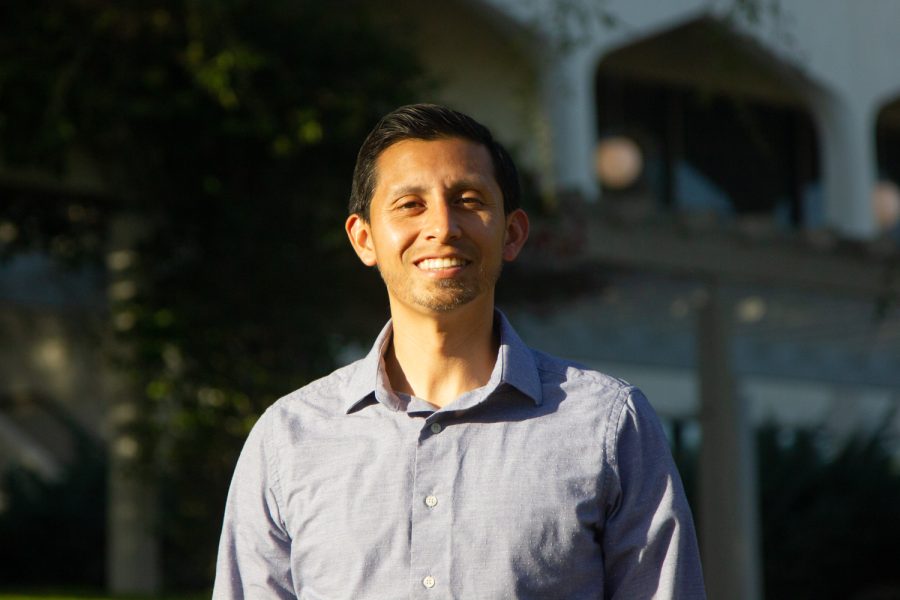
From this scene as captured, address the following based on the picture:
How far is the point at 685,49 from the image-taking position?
14.7m

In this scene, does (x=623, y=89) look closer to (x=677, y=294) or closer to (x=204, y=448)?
(x=677, y=294)

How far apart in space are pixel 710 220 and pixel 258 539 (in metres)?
8.24

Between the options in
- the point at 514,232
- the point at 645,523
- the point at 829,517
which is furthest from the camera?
the point at 829,517

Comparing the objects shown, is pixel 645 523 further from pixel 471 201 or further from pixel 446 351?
pixel 471 201

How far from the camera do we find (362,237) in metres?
2.25

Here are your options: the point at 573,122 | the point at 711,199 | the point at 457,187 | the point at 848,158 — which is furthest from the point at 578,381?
the point at 711,199

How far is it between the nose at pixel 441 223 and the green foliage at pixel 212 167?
5918 millimetres

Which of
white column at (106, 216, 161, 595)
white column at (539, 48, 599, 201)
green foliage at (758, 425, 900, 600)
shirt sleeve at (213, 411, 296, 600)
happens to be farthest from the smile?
green foliage at (758, 425, 900, 600)

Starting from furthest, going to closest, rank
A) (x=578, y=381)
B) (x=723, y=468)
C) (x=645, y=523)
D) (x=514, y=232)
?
(x=723, y=468)
(x=514, y=232)
(x=578, y=381)
(x=645, y=523)

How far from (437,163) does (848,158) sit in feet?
44.4

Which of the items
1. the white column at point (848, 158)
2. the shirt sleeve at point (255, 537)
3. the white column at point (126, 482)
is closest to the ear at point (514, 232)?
the shirt sleeve at point (255, 537)

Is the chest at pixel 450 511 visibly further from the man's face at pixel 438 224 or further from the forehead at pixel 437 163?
the forehead at pixel 437 163

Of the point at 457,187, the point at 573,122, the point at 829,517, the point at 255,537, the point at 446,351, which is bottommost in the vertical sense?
the point at 829,517

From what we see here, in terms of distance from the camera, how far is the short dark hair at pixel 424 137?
2.09m
